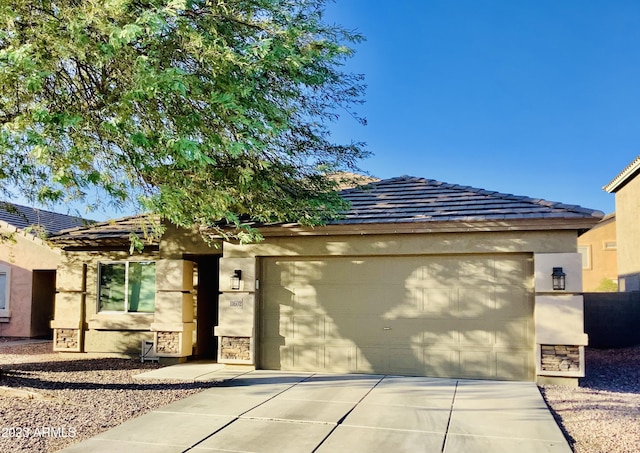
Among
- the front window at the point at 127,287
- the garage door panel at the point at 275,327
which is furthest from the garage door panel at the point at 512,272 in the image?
the front window at the point at 127,287

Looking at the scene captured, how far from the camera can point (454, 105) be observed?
20.5 metres

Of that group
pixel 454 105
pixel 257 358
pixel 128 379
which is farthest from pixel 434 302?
pixel 454 105

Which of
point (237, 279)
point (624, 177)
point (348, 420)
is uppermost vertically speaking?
point (624, 177)

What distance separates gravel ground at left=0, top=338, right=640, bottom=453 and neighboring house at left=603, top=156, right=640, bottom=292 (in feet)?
30.8

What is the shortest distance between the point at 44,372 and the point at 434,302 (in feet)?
25.2

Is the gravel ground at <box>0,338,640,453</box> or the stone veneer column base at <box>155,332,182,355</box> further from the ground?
the stone veneer column base at <box>155,332,182,355</box>

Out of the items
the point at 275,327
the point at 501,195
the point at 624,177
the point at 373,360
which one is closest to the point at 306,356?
the point at 275,327

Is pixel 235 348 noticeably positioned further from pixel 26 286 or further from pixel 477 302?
pixel 26 286

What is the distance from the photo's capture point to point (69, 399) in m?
8.05

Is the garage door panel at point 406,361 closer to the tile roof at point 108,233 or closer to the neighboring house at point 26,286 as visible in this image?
the tile roof at point 108,233

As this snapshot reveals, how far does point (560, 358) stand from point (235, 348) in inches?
239

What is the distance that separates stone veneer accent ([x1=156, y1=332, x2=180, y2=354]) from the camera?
12.2m

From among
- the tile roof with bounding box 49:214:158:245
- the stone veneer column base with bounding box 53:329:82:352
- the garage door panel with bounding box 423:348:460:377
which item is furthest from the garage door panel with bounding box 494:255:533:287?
the stone veneer column base with bounding box 53:329:82:352

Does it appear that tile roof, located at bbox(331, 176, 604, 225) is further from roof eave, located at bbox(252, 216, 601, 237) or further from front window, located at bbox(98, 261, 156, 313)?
front window, located at bbox(98, 261, 156, 313)
